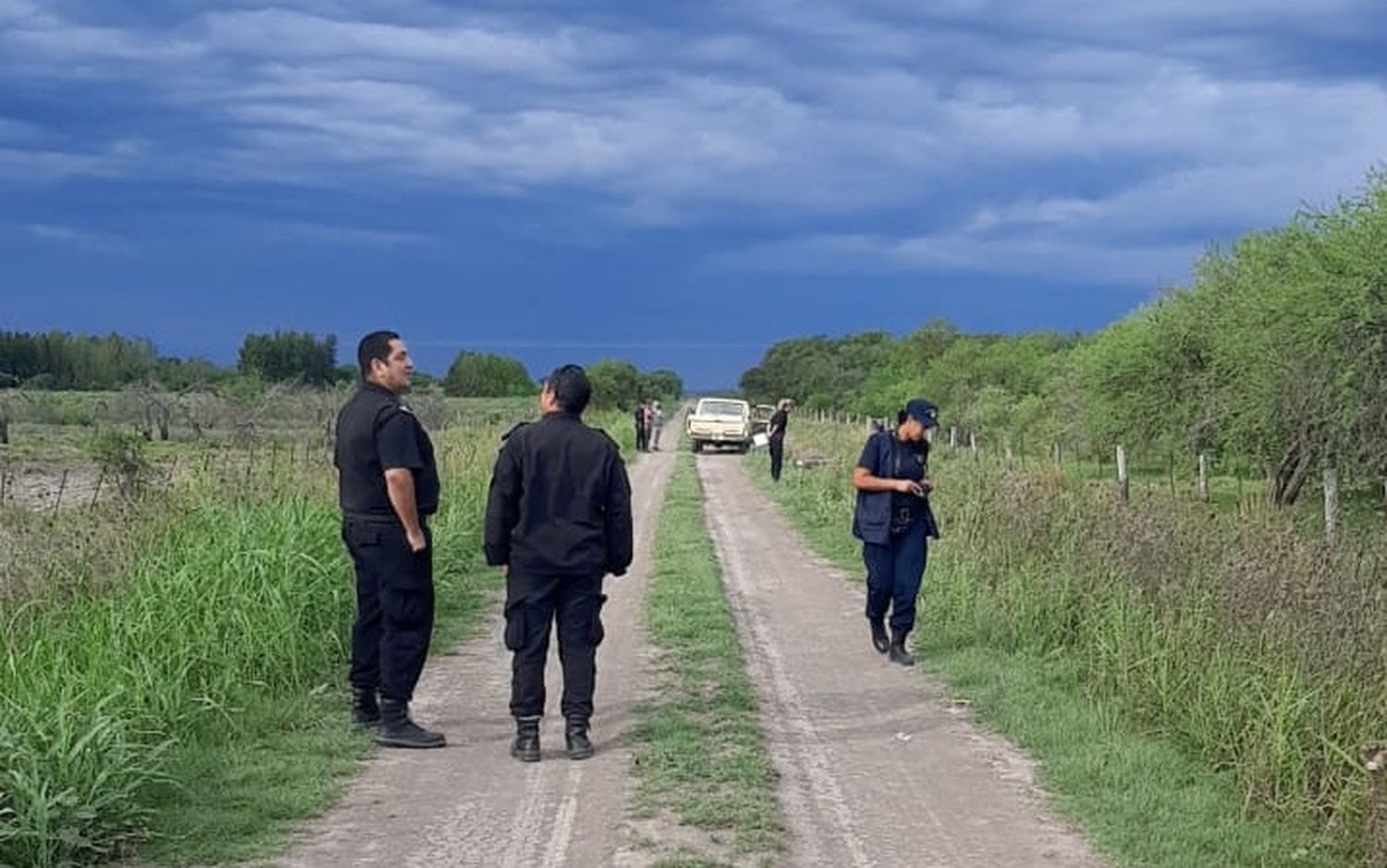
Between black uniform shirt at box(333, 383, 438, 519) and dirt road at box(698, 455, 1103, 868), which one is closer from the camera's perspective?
dirt road at box(698, 455, 1103, 868)

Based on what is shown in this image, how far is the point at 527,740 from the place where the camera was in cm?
746

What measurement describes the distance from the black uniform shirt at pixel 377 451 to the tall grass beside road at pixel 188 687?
1237 mm

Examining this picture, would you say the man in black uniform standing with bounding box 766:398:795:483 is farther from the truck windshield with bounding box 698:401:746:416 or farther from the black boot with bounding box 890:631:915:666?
the black boot with bounding box 890:631:915:666

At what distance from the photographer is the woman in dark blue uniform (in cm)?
1027

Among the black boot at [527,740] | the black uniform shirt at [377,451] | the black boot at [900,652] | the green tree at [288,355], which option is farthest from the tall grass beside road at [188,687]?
the green tree at [288,355]

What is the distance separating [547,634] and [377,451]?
1.23m

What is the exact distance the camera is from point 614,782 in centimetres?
700

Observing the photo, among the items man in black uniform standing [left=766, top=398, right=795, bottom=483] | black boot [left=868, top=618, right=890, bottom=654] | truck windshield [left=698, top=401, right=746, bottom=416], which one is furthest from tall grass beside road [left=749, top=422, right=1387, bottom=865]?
truck windshield [left=698, top=401, right=746, bottom=416]

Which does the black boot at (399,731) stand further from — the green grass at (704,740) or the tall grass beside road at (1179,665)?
the tall grass beside road at (1179,665)

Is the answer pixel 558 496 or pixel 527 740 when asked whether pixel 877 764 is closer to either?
pixel 527 740

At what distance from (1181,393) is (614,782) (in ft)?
98.2

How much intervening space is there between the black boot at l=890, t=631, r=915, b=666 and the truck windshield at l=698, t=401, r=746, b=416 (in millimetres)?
40648

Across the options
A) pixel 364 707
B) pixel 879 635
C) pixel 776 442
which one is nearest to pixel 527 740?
pixel 364 707

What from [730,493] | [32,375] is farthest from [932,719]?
[32,375]
